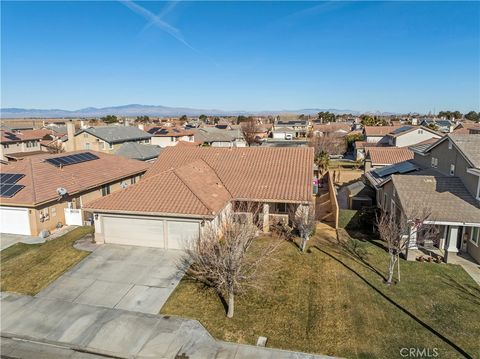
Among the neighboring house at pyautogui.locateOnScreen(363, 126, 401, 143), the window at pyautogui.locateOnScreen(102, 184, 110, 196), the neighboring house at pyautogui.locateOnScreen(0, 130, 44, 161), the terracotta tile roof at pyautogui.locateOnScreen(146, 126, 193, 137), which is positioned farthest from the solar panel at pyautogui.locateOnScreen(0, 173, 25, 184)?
the neighboring house at pyautogui.locateOnScreen(363, 126, 401, 143)

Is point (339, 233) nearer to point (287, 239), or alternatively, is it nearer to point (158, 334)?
point (287, 239)

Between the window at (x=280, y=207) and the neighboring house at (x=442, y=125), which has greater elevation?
the neighboring house at (x=442, y=125)

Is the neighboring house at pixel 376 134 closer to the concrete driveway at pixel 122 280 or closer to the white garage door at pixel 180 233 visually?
the white garage door at pixel 180 233

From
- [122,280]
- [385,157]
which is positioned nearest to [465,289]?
[122,280]

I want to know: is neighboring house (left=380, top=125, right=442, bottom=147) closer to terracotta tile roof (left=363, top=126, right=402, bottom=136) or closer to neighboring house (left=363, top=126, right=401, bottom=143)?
neighboring house (left=363, top=126, right=401, bottom=143)

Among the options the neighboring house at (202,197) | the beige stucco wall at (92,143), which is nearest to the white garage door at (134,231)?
the neighboring house at (202,197)
